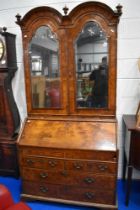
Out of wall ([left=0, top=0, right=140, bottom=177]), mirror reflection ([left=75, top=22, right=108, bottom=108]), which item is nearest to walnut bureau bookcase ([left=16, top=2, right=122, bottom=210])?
mirror reflection ([left=75, top=22, right=108, bottom=108])

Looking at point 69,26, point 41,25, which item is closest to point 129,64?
point 69,26

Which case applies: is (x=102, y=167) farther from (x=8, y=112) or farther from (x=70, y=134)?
(x=8, y=112)

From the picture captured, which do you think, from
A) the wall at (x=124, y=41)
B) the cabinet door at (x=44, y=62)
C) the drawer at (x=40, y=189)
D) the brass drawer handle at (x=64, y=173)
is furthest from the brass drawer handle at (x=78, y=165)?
the wall at (x=124, y=41)

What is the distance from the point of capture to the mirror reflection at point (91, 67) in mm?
2086

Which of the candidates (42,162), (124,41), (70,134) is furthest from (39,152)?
(124,41)

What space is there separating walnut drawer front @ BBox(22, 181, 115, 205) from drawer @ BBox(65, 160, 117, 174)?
0.22 m

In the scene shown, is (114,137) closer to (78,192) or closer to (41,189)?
(78,192)

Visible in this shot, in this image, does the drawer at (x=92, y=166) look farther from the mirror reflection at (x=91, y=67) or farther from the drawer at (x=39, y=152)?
the mirror reflection at (x=91, y=67)

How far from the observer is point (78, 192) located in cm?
211

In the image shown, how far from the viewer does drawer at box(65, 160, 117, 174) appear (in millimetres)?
1970

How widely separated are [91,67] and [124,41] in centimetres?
57

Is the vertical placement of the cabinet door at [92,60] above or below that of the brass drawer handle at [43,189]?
above

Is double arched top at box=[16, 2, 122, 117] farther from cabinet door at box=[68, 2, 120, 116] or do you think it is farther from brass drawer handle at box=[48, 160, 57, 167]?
brass drawer handle at box=[48, 160, 57, 167]

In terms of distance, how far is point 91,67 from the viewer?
2172 millimetres
